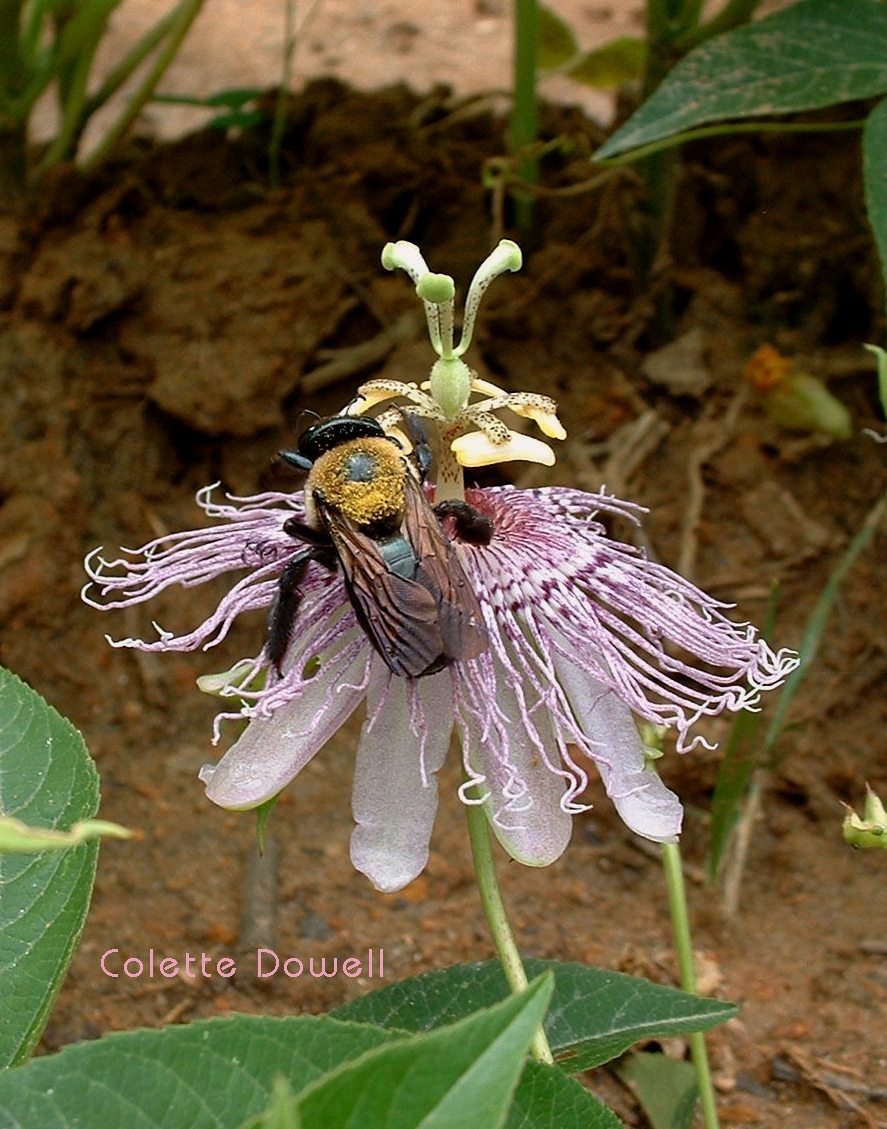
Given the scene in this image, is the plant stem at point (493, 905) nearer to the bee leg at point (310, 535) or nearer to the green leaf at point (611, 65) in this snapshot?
the bee leg at point (310, 535)

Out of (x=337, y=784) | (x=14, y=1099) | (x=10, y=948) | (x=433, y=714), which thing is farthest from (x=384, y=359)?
(x=14, y=1099)

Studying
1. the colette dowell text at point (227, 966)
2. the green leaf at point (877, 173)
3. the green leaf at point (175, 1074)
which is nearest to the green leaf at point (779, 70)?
the green leaf at point (877, 173)

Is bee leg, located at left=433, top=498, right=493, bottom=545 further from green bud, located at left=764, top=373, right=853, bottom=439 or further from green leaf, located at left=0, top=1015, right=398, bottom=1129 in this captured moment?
green bud, located at left=764, top=373, right=853, bottom=439

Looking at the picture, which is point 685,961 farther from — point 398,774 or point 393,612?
point 393,612

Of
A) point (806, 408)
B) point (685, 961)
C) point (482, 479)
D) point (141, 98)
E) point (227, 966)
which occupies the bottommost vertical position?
point (227, 966)

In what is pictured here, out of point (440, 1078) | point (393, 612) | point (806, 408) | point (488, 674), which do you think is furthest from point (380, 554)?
point (806, 408)

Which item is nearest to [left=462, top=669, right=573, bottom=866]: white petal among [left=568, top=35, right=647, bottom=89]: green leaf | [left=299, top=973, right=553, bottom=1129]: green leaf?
[left=299, top=973, right=553, bottom=1129]: green leaf

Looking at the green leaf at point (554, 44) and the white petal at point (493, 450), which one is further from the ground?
the green leaf at point (554, 44)
